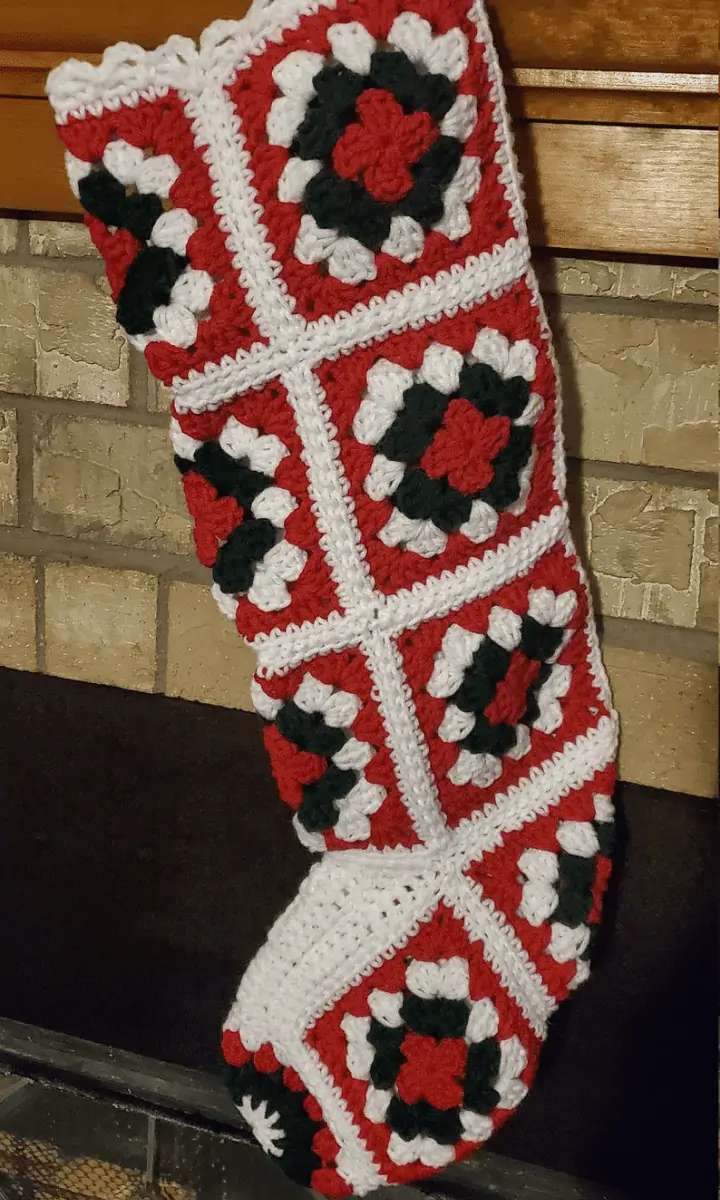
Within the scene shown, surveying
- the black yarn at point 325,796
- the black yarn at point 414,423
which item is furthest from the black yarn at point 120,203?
the black yarn at point 325,796

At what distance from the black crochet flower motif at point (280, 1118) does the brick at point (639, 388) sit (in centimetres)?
60

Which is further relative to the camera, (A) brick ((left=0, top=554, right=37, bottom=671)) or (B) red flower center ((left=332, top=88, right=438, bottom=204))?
(A) brick ((left=0, top=554, right=37, bottom=671))

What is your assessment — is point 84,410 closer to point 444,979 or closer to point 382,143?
point 382,143

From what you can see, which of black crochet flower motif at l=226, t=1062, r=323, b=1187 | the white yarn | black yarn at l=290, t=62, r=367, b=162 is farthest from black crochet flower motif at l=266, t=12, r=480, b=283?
black crochet flower motif at l=226, t=1062, r=323, b=1187

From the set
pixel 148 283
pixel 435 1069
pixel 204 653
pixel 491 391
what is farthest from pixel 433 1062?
pixel 148 283

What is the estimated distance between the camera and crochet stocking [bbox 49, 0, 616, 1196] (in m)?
0.69

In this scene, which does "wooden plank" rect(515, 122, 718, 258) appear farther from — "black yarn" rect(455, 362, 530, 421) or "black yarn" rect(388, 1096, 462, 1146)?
"black yarn" rect(388, 1096, 462, 1146)

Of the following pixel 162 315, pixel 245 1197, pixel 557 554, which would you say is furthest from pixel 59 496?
pixel 245 1197

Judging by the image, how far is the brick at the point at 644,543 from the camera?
878 mm

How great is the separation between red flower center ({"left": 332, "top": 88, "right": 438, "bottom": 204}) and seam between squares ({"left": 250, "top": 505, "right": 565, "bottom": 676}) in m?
0.27

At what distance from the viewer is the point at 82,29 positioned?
79 centimetres

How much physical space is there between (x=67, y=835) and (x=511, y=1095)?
0.57 m

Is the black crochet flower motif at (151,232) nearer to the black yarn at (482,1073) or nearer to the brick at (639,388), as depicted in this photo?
the brick at (639,388)

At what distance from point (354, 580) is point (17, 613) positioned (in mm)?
493
